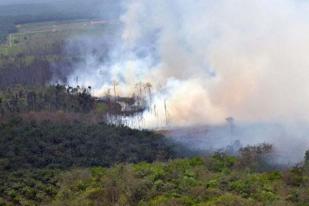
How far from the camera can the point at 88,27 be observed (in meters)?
169

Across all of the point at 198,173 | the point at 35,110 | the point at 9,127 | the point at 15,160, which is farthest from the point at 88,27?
the point at 198,173

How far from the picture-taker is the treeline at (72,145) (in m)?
57.2

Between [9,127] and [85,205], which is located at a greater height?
[9,127]

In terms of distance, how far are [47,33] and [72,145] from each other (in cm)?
11646

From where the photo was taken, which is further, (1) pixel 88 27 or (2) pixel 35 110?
(1) pixel 88 27

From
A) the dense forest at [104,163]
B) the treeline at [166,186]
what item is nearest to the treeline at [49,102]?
the dense forest at [104,163]

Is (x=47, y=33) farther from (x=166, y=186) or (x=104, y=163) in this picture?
(x=166, y=186)

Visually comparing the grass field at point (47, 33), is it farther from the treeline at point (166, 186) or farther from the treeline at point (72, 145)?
the treeline at point (166, 186)

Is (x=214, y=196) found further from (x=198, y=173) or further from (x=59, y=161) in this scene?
(x=59, y=161)

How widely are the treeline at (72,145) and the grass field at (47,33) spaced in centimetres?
8036

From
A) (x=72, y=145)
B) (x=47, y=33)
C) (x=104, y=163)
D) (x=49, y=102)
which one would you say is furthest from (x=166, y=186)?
(x=47, y=33)

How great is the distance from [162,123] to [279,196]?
149 feet

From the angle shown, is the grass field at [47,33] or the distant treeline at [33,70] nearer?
the distant treeline at [33,70]

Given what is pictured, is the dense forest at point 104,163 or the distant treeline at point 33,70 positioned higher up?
the distant treeline at point 33,70
